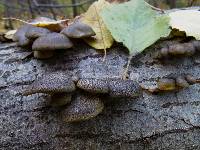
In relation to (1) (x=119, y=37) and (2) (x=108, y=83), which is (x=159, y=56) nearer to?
(1) (x=119, y=37)

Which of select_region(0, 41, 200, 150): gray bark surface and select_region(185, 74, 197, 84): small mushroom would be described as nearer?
select_region(0, 41, 200, 150): gray bark surface

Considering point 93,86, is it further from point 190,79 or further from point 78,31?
point 190,79

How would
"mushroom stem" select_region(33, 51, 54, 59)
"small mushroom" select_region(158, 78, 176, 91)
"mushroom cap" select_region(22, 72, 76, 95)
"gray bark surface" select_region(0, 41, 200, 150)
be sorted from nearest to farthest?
"mushroom cap" select_region(22, 72, 76, 95) < "gray bark surface" select_region(0, 41, 200, 150) < "small mushroom" select_region(158, 78, 176, 91) < "mushroom stem" select_region(33, 51, 54, 59)

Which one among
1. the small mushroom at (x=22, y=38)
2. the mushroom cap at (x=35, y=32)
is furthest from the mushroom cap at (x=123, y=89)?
the small mushroom at (x=22, y=38)

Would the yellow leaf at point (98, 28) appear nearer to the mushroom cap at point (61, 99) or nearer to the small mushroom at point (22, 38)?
the small mushroom at point (22, 38)

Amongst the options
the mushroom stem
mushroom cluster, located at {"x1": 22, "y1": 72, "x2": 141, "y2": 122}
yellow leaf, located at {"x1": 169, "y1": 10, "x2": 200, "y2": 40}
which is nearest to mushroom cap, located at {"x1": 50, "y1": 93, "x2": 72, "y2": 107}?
mushroom cluster, located at {"x1": 22, "y1": 72, "x2": 141, "y2": 122}

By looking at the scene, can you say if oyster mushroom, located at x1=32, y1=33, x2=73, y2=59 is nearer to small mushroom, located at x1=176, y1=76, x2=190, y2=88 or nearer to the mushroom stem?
the mushroom stem
